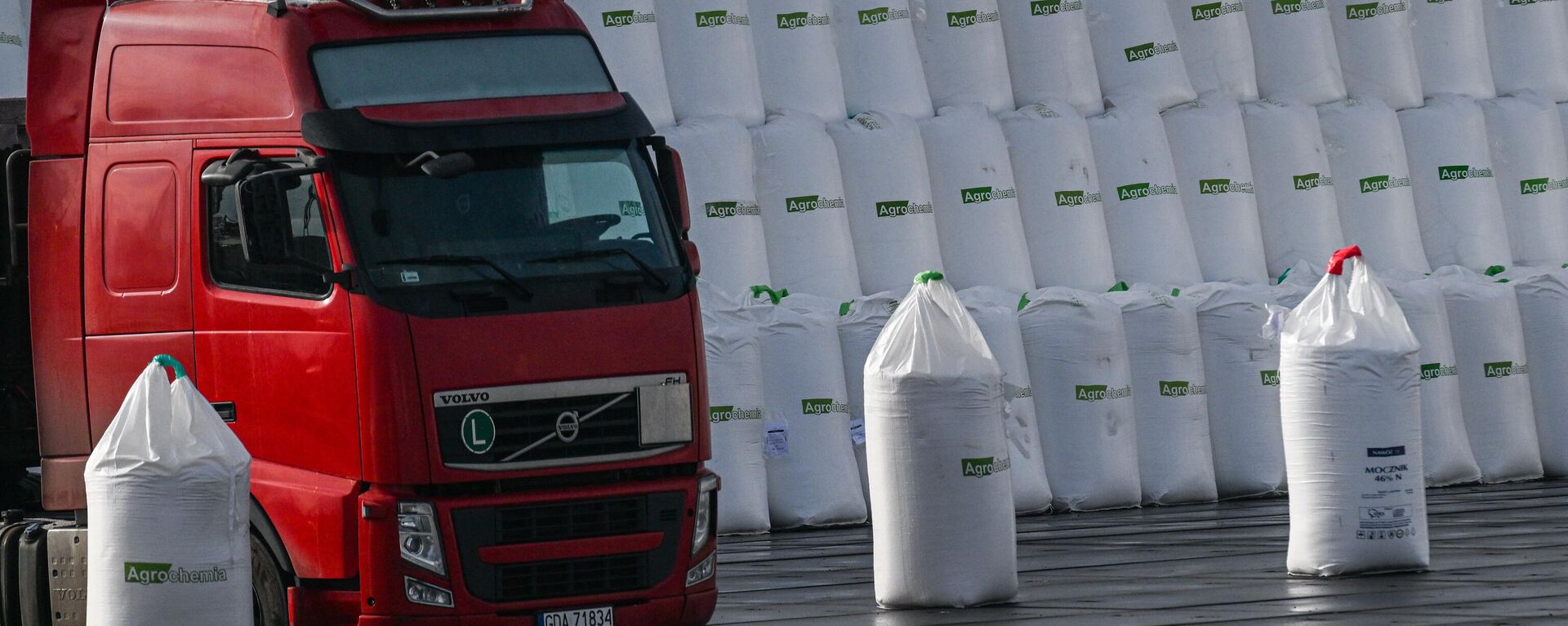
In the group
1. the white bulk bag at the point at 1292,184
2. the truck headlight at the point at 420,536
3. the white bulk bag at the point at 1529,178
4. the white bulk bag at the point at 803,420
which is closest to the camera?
the truck headlight at the point at 420,536

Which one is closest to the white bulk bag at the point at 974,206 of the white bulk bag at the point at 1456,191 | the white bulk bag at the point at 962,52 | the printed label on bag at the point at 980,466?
the white bulk bag at the point at 962,52

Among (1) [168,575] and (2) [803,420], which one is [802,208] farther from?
(1) [168,575]

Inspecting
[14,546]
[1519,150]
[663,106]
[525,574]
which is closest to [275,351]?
[525,574]

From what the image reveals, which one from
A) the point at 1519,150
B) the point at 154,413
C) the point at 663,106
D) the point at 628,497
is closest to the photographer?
the point at 154,413

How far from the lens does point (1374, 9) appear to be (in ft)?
50.6

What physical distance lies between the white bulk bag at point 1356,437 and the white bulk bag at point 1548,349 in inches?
257

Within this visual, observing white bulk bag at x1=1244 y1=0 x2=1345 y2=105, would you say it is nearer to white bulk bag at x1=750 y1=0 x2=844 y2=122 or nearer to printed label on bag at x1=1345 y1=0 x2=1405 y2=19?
printed label on bag at x1=1345 y1=0 x2=1405 y2=19

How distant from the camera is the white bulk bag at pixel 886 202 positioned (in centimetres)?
1352

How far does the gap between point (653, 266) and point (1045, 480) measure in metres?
6.33

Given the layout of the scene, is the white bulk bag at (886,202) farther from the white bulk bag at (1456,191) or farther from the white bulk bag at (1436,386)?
the white bulk bag at (1456,191)

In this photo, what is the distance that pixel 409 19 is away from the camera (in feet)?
26.0

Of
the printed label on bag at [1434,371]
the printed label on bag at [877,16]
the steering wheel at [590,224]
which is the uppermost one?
the printed label on bag at [877,16]

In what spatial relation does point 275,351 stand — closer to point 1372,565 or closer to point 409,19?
point 409,19

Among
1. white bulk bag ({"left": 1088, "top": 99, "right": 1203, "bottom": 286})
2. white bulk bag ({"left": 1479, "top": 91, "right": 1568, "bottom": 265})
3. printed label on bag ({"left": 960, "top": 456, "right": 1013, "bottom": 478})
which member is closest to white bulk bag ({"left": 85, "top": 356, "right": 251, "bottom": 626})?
printed label on bag ({"left": 960, "top": 456, "right": 1013, "bottom": 478})
